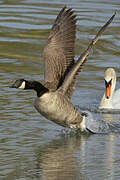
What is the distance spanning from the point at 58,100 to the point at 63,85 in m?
0.35

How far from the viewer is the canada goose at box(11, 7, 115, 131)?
8562 mm

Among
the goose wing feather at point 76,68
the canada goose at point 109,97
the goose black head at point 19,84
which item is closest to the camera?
the goose black head at point 19,84

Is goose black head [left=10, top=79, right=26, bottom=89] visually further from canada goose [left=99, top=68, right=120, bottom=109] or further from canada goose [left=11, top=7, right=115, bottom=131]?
canada goose [left=99, top=68, right=120, bottom=109]

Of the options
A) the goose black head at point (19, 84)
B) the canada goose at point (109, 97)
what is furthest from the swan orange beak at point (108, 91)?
the goose black head at point (19, 84)

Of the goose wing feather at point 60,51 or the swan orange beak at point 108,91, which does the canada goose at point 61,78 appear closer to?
the goose wing feather at point 60,51

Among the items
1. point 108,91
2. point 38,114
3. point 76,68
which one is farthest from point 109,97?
point 76,68

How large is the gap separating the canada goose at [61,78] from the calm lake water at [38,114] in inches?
12.5

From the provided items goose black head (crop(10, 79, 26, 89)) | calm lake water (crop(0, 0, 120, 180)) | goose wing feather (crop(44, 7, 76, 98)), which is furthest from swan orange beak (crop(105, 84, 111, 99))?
goose black head (crop(10, 79, 26, 89))

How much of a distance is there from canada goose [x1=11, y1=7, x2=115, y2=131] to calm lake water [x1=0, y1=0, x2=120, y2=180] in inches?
12.5

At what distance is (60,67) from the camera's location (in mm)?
9273

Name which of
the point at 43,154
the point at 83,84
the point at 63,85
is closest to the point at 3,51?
the point at 83,84

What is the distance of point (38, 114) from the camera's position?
9.88 meters

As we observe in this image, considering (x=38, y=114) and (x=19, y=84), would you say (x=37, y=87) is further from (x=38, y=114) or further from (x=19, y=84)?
(x=38, y=114)

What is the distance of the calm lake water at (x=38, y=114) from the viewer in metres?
7.21
